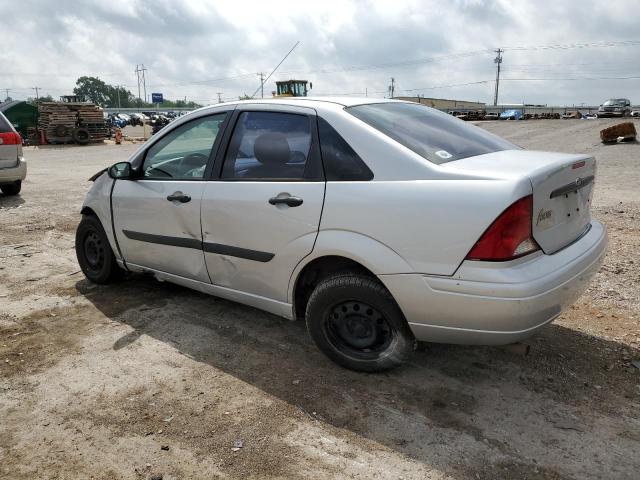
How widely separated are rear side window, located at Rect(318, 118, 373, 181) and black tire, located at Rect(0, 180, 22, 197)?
28.2ft

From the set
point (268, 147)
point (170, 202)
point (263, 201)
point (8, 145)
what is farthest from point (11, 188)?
point (263, 201)

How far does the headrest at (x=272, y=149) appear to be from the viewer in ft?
10.4

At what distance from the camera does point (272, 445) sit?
2492 millimetres

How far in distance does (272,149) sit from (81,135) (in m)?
25.2

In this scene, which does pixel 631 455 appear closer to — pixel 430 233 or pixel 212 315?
pixel 430 233

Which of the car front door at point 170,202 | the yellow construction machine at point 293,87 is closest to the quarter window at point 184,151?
the car front door at point 170,202

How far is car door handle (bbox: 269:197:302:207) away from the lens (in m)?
2.99

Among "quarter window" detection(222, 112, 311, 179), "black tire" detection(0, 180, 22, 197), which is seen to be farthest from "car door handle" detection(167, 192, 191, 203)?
"black tire" detection(0, 180, 22, 197)

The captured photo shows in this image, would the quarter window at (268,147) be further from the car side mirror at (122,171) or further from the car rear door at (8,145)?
the car rear door at (8,145)

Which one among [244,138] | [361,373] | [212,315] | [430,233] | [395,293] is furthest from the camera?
[212,315]

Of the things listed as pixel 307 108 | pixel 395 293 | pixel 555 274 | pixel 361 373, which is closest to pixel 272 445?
pixel 361 373

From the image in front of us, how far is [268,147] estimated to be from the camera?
327 centimetres

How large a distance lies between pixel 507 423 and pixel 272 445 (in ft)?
3.93

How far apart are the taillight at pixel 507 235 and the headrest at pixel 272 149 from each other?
132 centimetres
